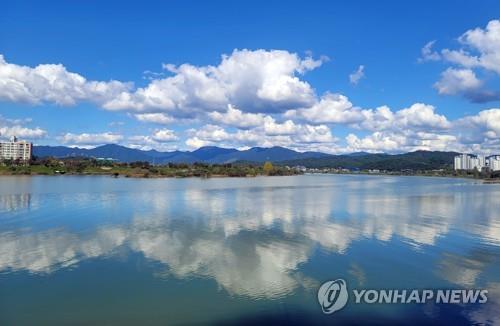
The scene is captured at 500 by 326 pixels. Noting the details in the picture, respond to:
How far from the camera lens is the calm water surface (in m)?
8.66

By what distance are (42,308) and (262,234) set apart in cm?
978

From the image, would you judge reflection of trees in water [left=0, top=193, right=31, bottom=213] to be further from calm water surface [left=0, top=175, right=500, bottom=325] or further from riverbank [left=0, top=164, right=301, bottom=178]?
riverbank [left=0, top=164, right=301, bottom=178]

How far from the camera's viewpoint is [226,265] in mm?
12250

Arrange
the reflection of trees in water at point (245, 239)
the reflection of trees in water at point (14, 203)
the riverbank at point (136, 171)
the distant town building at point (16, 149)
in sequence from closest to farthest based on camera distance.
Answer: the reflection of trees in water at point (245, 239) < the reflection of trees in water at point (14, 203) < the riverbank at point (136, 171) < the distant town building at point (16, 149)

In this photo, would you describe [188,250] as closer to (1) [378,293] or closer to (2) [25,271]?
(2) [25,271]

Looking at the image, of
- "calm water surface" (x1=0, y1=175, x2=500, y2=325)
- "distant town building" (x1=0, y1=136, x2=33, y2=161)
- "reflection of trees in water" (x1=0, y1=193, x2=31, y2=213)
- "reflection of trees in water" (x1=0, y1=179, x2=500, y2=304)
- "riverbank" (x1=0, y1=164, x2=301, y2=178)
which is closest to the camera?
"calm water surface" (x1=0, y1=175, x2=500, y2=325)

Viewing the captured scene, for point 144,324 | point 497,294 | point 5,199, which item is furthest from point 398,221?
point 5,199

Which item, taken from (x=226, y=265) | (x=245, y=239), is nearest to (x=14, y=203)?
(x=245, y=239)

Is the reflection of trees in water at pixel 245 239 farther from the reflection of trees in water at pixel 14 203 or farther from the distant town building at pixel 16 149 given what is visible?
the distant town building at pixel 16 149

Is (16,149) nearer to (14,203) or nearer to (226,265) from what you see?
(14,203)

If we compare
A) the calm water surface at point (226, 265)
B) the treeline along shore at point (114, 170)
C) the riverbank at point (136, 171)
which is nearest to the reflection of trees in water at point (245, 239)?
the calm water surface at point (226, 265)

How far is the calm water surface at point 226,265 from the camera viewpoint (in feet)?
28.4

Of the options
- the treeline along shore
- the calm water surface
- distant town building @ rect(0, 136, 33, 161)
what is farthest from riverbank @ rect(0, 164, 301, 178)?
the calm water surface

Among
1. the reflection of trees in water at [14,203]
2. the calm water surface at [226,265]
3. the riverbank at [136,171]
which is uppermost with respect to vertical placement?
the riverbank at [136,171]
